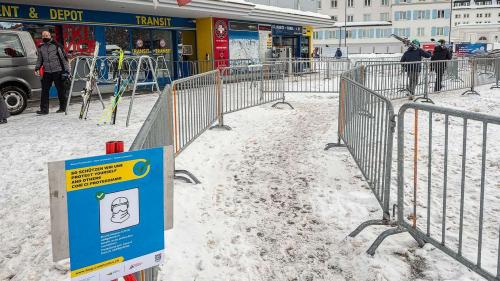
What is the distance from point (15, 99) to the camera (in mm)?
10953

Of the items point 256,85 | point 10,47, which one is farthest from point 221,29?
point 10,47

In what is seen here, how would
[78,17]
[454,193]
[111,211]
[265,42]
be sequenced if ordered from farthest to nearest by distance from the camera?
[265,42] → [78,17] → [454,193] → [111,211]

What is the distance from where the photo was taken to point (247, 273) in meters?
3.47

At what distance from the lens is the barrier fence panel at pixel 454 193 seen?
3156 mm

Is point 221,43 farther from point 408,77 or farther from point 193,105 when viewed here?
point 193,105

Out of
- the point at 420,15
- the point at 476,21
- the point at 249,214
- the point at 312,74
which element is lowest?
the point at 249,214

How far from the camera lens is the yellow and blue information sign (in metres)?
1.98

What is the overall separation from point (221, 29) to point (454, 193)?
52.0 feet

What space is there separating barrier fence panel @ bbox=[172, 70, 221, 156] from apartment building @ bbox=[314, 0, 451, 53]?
64.8 meters

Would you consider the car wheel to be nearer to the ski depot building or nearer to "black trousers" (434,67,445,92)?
the ski depot building

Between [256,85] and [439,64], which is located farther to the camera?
[439,64]

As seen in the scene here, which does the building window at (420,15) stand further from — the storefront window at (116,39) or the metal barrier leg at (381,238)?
the metal barrier leg at (381,238)

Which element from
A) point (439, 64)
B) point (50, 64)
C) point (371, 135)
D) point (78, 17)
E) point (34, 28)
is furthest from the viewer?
point (78, 17)

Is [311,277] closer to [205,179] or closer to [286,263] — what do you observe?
[286,263]
